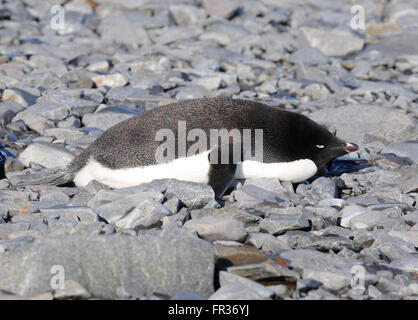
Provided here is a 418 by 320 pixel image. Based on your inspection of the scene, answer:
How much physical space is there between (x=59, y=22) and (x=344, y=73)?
582 cm

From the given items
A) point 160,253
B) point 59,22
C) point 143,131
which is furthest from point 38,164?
point 59,22

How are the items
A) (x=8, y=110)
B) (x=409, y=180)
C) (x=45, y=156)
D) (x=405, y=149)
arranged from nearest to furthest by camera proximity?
(x=409, y=180) → (x=45, y=156) → (x=405, y=149) → (x=8, y=110)

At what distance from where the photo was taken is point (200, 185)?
5.39 metres

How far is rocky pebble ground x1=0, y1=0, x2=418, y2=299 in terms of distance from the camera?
3.81 metres

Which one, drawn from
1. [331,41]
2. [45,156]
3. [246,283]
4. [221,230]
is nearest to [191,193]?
[221,230]

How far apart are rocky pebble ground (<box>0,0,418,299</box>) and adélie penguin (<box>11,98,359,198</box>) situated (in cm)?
18

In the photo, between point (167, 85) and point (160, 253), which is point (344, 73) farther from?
point (160, 253)

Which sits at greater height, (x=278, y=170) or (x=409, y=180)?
(x=278, y=170)

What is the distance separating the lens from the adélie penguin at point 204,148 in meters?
5.61

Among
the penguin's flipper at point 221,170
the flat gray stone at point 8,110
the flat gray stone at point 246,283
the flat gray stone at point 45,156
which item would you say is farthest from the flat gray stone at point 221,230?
the flat gray stone at point 8,110

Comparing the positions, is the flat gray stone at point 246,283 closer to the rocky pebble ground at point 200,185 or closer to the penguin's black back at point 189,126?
the rocky pebble ground at point 200,185

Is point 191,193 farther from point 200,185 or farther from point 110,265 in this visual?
point 110,265

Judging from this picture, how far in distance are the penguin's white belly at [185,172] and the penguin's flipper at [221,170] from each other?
0.06 metres

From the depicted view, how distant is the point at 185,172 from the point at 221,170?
0.31 meters
